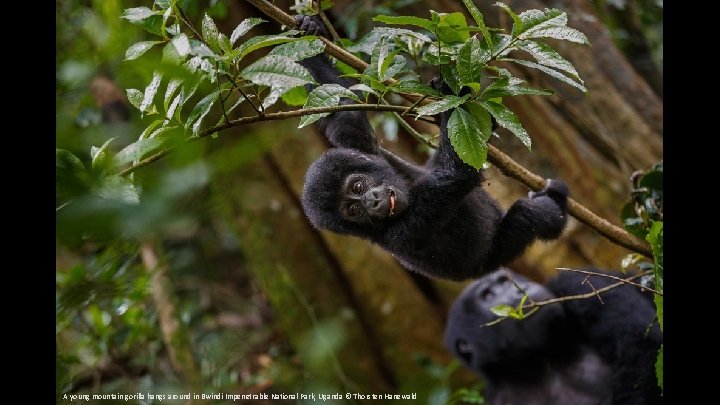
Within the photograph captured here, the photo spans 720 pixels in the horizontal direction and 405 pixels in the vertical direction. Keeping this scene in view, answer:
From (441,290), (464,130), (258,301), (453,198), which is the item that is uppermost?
(464,130)

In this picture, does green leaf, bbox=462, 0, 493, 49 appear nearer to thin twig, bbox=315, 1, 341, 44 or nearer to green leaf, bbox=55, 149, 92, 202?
thin twig, bbox=315, 1, 341, 44

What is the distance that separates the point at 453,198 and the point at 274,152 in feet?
7.19

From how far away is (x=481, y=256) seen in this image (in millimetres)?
2992

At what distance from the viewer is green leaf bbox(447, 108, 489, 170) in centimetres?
178

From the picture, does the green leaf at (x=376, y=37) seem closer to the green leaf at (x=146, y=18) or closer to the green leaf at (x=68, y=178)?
the green leaf at (x=146, y=18)

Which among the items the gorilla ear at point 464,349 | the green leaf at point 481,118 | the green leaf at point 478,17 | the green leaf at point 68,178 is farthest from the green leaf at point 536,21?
the gorilla ear at point 464,349

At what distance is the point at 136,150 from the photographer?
4.41ft

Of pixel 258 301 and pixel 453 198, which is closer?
pixel 453 198

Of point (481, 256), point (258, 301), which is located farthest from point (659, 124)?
point (258, 301)

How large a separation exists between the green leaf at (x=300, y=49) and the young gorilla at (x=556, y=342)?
90.4 inches

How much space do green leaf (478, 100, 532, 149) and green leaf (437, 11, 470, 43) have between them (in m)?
0.20

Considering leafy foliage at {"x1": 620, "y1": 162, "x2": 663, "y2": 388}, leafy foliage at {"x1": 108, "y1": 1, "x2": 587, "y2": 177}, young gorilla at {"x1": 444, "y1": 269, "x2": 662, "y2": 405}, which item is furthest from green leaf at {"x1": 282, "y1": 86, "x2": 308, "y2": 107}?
young gorilla at {"x1": 444, "y1": 269, "x2": 662, "y2": 405}

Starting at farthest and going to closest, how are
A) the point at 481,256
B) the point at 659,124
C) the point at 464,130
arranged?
the point at 659,124 < the point at 481,256 < the point at 464,130

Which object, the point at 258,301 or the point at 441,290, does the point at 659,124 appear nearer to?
the point at 441,290
